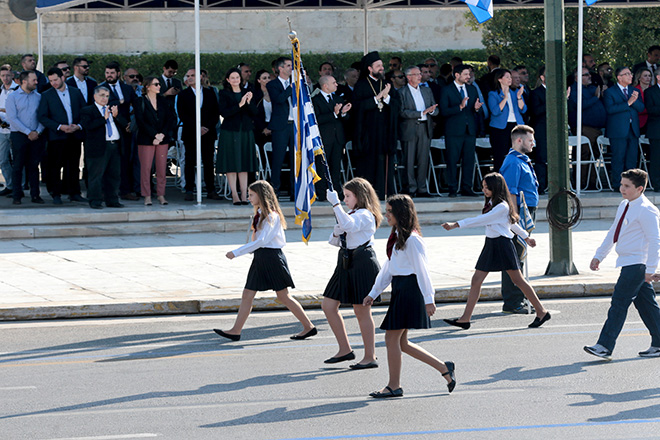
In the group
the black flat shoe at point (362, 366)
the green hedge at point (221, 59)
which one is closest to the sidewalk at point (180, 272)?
the black flat shoe at point (362, 366)

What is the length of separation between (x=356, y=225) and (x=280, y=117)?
8630 mm

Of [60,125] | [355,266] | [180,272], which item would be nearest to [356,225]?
[355,266]

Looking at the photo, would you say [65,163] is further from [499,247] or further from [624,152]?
[624,152]

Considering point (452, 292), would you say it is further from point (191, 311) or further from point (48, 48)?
point (48, 48)

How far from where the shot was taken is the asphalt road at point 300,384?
7371 millimetres

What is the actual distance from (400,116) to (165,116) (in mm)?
3820

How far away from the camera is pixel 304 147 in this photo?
10.8m

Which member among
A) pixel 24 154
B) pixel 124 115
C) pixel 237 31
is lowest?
pixel 24 154

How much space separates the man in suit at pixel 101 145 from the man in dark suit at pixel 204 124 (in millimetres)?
1190

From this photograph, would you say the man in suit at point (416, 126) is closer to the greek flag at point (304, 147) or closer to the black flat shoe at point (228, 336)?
the greek flag at point (304, 147)

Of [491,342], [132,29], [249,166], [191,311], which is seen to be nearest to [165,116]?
[249,166]

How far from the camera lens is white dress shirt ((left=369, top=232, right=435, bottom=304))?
8.18 metres

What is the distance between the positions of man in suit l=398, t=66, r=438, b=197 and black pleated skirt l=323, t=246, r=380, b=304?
8.50 metres

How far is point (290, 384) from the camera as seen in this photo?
8.66 metres
